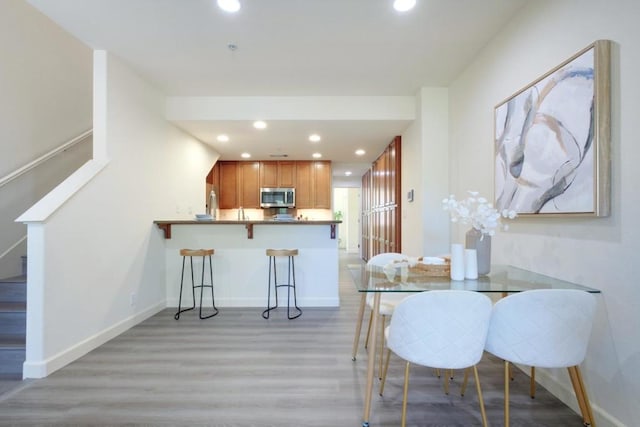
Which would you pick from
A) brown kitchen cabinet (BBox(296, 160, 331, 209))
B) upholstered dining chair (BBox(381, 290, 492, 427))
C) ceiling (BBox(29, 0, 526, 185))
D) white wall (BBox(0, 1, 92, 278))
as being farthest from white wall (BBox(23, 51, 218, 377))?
brown kitchen cabinet (BBox(296, 160, 331, 209))

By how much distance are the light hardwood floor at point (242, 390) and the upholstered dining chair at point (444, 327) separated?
0.51 m

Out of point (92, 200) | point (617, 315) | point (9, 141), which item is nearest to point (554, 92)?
point (617, 315)

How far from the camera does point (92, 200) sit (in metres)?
2.61

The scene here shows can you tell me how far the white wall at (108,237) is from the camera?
2.17 m

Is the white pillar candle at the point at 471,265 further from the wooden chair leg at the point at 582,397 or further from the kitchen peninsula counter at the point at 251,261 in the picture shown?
the kitchen peninsula counter at the point at 251,261

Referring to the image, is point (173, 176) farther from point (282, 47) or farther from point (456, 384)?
point (456, 384)

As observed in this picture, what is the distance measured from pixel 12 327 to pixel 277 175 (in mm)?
4676

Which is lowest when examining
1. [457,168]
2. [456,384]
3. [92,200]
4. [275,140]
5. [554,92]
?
[456,384]

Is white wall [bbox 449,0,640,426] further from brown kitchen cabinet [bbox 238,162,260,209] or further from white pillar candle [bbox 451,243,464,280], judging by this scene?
brown kitchen cabinet [bbox 238,162,260,209]

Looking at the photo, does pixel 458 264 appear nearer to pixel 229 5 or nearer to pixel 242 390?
pixel 242 390

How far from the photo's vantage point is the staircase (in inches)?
85.1

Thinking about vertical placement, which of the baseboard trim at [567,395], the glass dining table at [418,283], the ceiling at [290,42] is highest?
the ceiling at [290,42]

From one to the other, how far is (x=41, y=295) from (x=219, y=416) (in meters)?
1.59

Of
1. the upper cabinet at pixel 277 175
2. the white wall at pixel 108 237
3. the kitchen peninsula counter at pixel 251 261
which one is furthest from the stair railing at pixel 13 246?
the upper cabinet at pixel 277 175
